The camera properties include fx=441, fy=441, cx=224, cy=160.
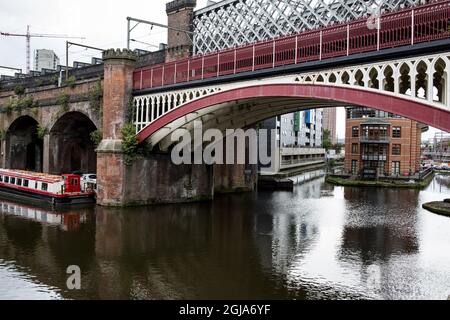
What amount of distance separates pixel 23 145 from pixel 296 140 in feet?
201

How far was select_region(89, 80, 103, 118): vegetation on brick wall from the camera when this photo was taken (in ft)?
110

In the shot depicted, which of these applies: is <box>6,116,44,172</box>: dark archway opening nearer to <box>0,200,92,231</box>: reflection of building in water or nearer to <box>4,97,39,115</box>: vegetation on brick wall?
<box>4,97,39,115</box>: vegetation on brick wall

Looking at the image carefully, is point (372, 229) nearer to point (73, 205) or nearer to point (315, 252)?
point (315, 252)

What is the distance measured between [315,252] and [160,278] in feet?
23.7

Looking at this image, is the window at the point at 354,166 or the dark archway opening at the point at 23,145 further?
the window at the point at 354,166

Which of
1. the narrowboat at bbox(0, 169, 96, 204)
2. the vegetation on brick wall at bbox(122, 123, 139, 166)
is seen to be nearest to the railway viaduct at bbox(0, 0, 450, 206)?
the vegetation on brick wall at bbox(122, 123, 139, 166)

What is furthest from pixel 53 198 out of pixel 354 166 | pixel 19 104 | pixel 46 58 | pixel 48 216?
pixel 46 58

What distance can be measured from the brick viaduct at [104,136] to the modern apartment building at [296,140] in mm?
16776

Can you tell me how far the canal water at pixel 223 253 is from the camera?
14.0 m

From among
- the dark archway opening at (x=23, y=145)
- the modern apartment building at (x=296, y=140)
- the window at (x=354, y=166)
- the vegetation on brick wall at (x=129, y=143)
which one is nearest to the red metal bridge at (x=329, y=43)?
the vegetation on brick wall at (x=129, y=143)

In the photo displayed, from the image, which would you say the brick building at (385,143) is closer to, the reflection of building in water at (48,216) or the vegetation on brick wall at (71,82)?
the vegetation on brick wall at (71,82)

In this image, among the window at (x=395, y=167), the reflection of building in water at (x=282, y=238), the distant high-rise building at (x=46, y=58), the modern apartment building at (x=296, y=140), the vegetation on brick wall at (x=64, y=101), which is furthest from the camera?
the distant high-rise building at (x=46, y=58)

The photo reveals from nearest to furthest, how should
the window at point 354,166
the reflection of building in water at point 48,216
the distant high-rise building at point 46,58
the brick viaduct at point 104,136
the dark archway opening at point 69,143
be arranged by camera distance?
the reflection of building in water at point 48,216 < the brick viaduct at point 104,136 < the dark archway opening at point 69,143 < the window at point 354,166 < the distant high-rise building at point 46,58

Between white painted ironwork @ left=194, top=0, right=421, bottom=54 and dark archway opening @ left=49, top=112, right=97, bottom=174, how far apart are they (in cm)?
1370
